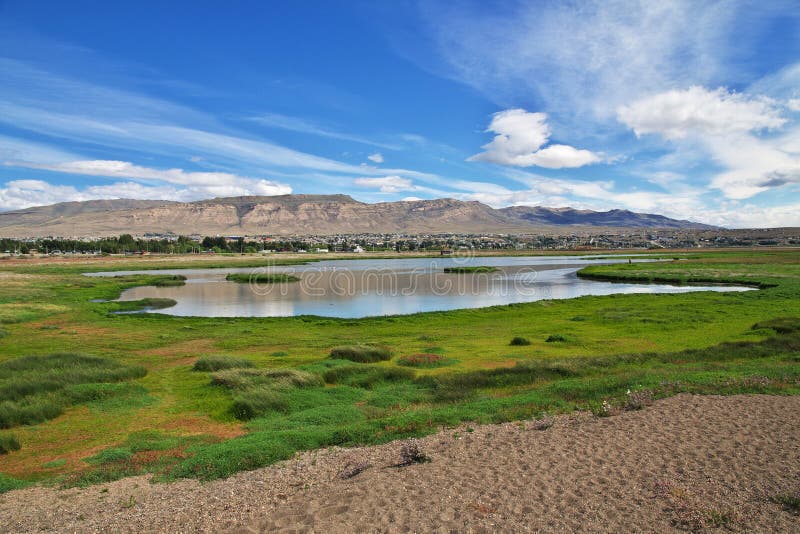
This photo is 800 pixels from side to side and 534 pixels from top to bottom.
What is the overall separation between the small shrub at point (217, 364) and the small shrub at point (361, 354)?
4035mm

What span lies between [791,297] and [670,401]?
40.0 m

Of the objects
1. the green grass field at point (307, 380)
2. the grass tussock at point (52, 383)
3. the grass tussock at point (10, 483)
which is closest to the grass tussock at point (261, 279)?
the green grass field at point (307, 380)

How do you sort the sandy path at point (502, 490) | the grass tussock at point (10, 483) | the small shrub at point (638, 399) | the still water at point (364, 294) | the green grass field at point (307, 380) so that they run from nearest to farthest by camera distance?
the sandy path at point (502, 490)
the grass tussock at point (10, 483)
the green grass field at point (307, 380)
the small shrub at point (638, 399)
the still water at point (364, 294)

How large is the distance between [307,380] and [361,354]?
510cm

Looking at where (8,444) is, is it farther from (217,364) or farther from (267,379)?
(217,364)

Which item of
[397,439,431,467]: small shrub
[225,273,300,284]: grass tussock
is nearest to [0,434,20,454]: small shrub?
[397,439,431,467]: small shrub

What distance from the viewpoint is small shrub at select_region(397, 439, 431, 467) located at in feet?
32.4

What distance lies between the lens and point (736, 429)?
10.7 meters

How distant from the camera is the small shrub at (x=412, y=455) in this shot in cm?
988

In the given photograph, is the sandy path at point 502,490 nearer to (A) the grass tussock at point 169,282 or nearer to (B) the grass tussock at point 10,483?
(B) the grass tussock at point 10,483

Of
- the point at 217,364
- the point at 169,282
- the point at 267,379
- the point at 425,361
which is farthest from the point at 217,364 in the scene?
the point at 169,282

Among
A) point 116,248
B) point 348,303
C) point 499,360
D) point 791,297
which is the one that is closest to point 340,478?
point 499,360

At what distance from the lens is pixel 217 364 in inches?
785

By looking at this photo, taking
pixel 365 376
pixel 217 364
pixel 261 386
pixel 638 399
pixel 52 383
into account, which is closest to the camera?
pixel 638 399
